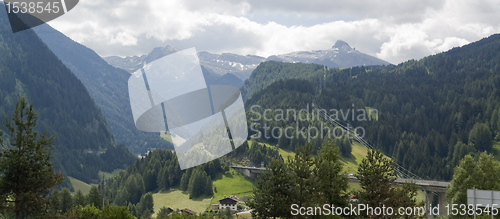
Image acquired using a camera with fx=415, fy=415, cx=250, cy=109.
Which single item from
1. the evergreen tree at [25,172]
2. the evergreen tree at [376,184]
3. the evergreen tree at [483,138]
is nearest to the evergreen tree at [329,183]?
the evergreen tree at [376,184]

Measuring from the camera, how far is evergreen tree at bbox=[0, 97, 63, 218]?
75.3ft

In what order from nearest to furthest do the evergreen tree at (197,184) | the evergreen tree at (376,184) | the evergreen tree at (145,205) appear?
the evergreen tree at (376,184) → the evergreen tree at (145,205) → the evergreen tree at (197,184)

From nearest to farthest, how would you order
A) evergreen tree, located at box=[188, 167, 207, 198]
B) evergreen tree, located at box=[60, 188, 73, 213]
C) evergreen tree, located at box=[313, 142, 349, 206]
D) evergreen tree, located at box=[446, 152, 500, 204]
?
evergreen tree, located at box=[313, 142, 349, 206]
evergreen tree, located at box=[446, 152, 500, 204]
evergreen tree, located at box=[60, 188, 73, 213]
evergreen tree, located at box=[188, 167, 207, 198]

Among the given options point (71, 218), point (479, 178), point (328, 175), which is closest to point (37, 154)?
point (71, 218)

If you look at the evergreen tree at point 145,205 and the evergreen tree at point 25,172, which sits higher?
the evergreen tree at point 25,172

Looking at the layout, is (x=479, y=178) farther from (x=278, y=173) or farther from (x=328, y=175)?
(x=278, y=173)

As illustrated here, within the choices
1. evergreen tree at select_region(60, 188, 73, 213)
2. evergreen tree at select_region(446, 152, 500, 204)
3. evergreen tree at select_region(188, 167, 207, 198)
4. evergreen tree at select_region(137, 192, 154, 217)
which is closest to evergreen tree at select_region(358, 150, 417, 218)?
evergreen tree at select_region(446, 152, 500, 204)

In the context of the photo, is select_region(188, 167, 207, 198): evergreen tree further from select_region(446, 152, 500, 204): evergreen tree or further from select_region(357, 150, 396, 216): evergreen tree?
select_region(357, 150, 396, 216): evergreen tree

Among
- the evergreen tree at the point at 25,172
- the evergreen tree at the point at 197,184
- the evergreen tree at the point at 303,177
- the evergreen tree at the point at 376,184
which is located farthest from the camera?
the evergreen tree at the point at 197,184

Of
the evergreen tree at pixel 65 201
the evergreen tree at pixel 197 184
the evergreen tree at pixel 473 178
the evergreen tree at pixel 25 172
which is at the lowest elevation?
the evergreen tree at pixel 197 184

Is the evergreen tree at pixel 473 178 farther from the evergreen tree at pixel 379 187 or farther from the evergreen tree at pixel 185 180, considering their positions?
the evergreen tree at pixel 185 180

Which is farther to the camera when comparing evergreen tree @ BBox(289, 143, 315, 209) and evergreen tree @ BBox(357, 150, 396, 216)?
evergreen tree @ BBox(357, 150, 396, 216)

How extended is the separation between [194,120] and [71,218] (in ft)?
43.1

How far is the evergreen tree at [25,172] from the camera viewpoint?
22.9 m
